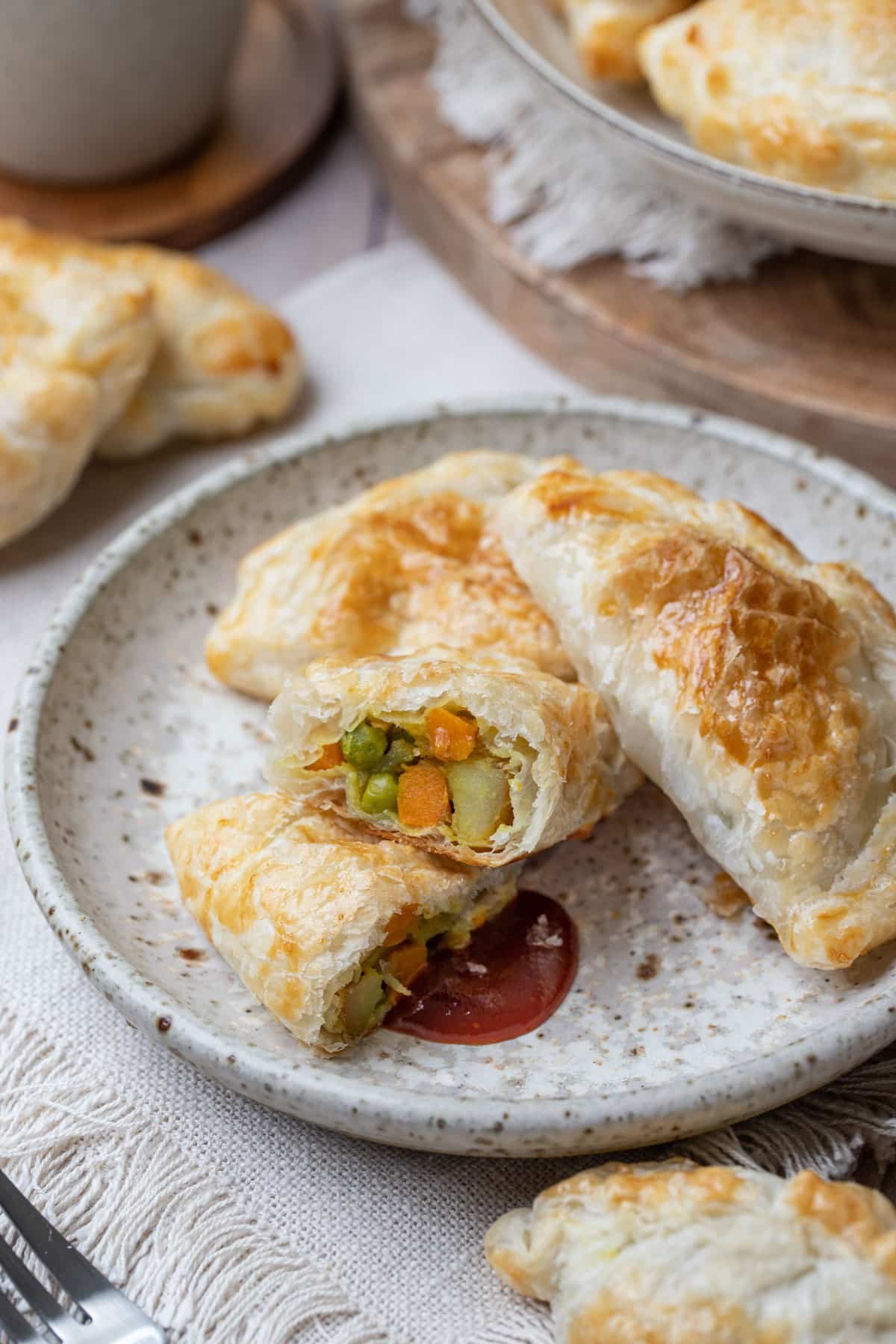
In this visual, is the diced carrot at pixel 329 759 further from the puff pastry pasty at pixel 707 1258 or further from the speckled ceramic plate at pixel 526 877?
the puff pastry pasty at pixel 707 1258

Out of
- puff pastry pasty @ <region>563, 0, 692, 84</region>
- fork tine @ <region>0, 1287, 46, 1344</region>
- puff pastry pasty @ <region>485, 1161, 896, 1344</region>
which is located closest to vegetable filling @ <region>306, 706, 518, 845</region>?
puff pastry pasty @ <region>485, 1161, 896, 1344</region>

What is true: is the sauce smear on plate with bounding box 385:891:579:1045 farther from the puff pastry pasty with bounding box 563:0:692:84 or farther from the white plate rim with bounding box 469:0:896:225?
the puff pastry pasty with bounding box 563:0:692:84

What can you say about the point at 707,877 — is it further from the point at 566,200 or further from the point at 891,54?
the point at 566,200

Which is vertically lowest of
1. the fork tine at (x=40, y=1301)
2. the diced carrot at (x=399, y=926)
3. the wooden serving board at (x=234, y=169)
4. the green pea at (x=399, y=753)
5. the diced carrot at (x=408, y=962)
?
the diced carrot at (x=408, y=962)

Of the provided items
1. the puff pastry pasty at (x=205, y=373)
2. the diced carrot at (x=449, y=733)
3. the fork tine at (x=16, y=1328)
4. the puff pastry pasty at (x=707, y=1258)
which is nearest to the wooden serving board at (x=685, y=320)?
the puff pastry pasty at (x=205, y=373)

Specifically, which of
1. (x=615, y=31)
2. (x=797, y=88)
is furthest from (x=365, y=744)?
(x=615, y=31)

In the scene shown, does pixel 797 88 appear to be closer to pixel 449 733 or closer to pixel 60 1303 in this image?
pixel 449 733
